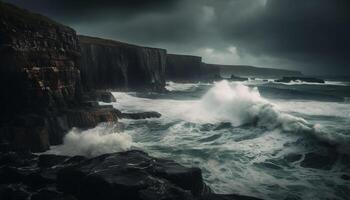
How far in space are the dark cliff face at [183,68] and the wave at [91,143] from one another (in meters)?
69.2

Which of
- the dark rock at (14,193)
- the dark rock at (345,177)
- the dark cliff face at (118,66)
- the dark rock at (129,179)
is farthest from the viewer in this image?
the dark cliff face at (118,66)

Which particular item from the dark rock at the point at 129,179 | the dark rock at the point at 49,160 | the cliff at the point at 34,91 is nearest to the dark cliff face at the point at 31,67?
the cliff at the point at 34,91

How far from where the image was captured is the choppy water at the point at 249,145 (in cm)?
1237

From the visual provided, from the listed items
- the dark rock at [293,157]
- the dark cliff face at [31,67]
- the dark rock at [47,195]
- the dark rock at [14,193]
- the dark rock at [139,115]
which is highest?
the dark cliff face at [31,67]

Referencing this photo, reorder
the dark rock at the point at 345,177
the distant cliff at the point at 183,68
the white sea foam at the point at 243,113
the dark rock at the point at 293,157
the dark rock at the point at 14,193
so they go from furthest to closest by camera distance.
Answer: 1. the distant cliff at the point at 183,68
2. the white sea foam at the point at 243,113
3. the dark rock at the point at 293,157
4. the dark rock at the point at 345,177
5. the dark rock at the point at 14,193

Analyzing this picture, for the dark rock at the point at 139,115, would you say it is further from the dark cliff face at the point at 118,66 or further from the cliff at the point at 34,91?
the dark cliff face at the point at 118,66

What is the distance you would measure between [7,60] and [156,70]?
146 ft

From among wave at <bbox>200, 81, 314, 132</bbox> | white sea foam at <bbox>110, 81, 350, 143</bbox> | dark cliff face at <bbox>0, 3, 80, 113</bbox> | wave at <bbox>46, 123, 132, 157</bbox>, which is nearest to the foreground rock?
wave at <bbox>46, 123, 132, 157</bbox>

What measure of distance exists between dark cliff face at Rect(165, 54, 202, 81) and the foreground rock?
75.8m

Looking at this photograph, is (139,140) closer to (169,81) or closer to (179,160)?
(179,160)

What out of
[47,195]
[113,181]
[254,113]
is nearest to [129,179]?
[113,181]

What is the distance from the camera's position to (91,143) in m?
17.6

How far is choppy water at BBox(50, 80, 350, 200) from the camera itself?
1237 centimetres

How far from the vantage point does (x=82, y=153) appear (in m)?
16.8
